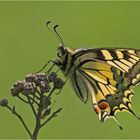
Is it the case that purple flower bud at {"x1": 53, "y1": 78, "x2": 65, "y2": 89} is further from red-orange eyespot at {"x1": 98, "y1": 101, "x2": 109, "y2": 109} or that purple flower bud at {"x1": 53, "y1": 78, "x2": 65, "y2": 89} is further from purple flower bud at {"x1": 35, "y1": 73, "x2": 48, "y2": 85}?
red-orange eyespot at {"x1": 98, "y1": 101, "x2": 109, "y2": 109}

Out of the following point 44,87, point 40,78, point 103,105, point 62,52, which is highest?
point 62,52

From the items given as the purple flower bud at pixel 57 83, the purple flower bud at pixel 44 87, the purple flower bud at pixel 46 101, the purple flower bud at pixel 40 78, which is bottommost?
the purple flower bud at pixel 46 101

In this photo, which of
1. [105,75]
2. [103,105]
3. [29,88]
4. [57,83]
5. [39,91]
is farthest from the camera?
[105,75]

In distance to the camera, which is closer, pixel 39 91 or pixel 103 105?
pixel 39 91

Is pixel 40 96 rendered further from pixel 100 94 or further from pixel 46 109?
pixel 100 94

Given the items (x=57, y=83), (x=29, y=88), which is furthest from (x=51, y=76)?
(x=29, y=88)

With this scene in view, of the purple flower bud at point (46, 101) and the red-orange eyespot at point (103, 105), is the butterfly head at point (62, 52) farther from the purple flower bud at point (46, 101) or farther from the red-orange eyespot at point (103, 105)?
the purple flower bud at point (46, 101)

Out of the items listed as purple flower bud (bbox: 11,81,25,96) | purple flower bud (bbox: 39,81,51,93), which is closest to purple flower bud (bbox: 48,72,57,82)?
A: purple flower bud (bbox: 39,81,51,93)

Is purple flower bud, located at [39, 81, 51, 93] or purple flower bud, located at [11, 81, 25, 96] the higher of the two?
purple flower bud, located at [11, 81, 25, 96]

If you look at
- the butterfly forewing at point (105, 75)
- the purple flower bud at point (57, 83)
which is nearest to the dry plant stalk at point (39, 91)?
the purple flower bud at point (57, 83)

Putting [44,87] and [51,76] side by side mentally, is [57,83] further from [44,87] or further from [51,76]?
[44,87]

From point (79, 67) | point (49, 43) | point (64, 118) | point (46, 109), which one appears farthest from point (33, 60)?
point (46, 109)
